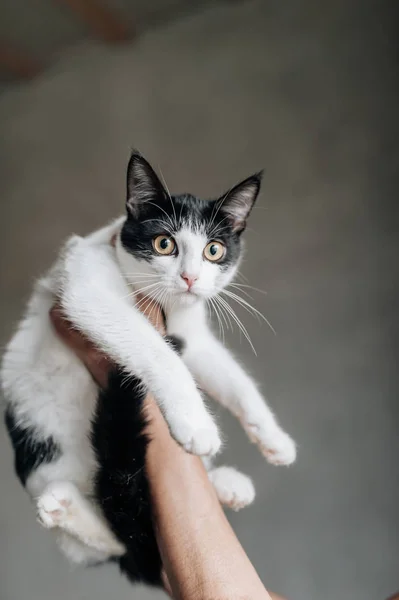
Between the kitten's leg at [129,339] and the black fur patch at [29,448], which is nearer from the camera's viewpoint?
Answer: the kitten's leg at [129,339]

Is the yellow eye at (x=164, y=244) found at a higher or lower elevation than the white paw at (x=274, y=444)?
higher

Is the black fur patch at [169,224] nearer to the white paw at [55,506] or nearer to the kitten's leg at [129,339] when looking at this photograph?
the kitten's leg at [129,339]

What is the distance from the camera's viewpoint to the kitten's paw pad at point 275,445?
0.85 m

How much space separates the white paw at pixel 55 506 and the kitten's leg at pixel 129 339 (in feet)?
0.74

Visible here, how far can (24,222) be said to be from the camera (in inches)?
47.3

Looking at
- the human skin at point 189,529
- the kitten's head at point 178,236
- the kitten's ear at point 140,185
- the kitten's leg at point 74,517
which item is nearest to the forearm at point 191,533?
the human skin at point 189,529

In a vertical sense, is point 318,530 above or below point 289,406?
below

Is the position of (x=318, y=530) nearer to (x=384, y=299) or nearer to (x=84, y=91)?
(x=384, y=299)

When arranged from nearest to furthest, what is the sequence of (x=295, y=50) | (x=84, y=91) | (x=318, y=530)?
(x=318, y=530) < (x=295, y=50) < (x=84, y=91)

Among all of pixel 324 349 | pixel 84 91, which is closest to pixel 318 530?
pixel 324 349

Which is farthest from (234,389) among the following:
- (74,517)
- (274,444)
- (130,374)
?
(74,517)

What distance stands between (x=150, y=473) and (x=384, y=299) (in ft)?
1.78

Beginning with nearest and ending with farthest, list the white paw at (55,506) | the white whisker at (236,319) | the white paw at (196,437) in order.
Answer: the white paw at (196,437) < the white paw at (55,506) < the white whisker at (236,319)

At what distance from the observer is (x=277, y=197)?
3.35 ft
